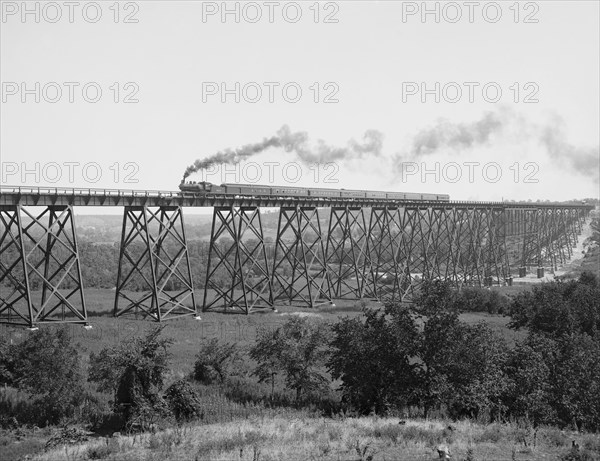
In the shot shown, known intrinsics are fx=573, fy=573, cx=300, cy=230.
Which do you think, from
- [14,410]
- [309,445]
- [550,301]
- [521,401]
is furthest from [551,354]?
[14,410]

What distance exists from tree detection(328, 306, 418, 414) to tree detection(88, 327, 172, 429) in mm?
4735

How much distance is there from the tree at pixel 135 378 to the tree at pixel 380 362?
474 cm

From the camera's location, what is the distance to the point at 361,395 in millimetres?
15359

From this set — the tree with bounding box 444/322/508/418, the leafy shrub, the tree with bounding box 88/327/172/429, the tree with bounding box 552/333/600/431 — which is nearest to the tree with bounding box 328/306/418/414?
the tree with bounding box 444/322/508/418

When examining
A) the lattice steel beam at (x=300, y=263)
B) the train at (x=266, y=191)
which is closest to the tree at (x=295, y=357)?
the train at (x=266, y=191)

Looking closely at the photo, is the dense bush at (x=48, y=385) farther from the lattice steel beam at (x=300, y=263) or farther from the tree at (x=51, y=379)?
the lattice steel beam at (x=300, y=263)

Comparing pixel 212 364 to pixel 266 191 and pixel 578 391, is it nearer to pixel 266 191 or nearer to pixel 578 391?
pixel 578 391

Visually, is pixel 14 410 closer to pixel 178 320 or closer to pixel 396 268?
pixel 178 320

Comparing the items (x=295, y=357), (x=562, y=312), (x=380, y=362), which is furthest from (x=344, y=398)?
(x=562, y=312)

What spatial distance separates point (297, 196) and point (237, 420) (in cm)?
2012

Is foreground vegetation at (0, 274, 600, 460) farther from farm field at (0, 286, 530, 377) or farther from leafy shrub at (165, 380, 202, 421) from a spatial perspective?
farm field at (0, 286, 530, 377)

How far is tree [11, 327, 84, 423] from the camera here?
582 inches

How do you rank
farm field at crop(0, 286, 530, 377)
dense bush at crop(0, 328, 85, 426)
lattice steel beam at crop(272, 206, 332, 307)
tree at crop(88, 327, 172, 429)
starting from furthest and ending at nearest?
lattice steel beam at crop(272, 206, 332, 307), farm field at crop(0, 286, 530, 377), dense bush at crop(0, 328, 85, 426), tree at crop(88, 327, 172, 429)

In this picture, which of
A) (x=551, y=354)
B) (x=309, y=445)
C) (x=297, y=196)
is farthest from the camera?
(x=297, y=196)
